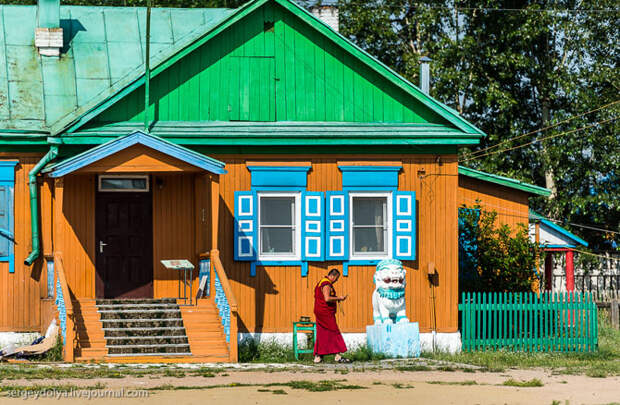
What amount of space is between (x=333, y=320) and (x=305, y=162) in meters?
3.20

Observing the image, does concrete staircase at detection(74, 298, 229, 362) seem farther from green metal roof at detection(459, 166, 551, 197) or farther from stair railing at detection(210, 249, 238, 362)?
green metal roof at detection(459, 166, 551, 197)

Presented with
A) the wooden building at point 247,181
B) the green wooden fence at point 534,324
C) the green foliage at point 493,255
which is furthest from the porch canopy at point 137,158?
the green foliage at point 493,255

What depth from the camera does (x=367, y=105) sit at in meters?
20.2

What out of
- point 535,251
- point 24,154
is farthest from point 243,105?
point 535,251

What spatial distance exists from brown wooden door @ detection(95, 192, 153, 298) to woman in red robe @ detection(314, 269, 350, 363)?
354 centimetres

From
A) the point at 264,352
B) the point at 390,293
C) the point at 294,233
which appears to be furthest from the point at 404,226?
the point at 264,352

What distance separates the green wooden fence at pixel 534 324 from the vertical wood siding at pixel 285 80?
140 inches

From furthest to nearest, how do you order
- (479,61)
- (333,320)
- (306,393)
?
(479,61), (333,320), (306,393)

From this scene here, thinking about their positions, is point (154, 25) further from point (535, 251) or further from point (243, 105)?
point (535, 251)

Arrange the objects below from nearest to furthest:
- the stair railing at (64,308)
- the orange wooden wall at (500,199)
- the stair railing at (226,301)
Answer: the stair railing at (64,308) < the stair railing at (226,301) < the orange wooden wall at (500,199)

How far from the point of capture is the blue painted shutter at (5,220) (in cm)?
1927

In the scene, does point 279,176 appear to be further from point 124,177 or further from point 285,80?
point 124,177

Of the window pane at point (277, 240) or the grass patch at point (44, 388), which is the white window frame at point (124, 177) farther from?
the grass patch at point (44, 388)

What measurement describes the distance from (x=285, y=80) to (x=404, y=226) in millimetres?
3420
